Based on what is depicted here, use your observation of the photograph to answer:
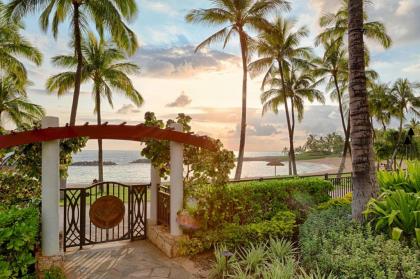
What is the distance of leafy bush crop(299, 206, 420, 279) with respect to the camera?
392cm

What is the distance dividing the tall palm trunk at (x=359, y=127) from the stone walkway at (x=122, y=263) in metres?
3.42

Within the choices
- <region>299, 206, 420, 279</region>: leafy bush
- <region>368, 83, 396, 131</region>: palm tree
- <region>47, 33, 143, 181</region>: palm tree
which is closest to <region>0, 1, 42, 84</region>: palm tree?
<region>47, 33, 143, 181</region>: palm tree

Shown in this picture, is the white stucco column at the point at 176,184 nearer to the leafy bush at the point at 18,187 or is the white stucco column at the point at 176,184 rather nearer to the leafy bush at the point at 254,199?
the leafy bush at the point at 254,199

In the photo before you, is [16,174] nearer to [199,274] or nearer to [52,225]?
[52,225]

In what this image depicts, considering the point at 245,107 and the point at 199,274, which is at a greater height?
the point at 245,107

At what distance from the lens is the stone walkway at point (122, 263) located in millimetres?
5316

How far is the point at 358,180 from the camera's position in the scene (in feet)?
19.0

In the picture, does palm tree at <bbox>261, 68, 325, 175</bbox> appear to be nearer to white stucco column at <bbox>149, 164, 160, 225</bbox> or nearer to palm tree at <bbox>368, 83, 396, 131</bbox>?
palm tree at <bbox>368, 83, 396, 131</bbox>

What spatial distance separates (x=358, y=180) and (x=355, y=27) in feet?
9.39

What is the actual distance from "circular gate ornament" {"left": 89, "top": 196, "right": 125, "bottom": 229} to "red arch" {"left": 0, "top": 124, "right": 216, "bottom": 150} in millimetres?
1664

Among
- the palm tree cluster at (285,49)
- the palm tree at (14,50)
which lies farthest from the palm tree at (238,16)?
the palm tree at (14,50)

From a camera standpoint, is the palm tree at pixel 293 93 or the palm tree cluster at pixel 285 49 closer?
the palm tree cluster at pixel 285 49

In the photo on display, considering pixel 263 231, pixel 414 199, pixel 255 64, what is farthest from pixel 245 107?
pixel 414 199

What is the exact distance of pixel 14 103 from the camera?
79.4 feet
